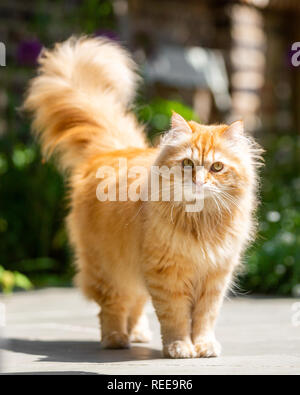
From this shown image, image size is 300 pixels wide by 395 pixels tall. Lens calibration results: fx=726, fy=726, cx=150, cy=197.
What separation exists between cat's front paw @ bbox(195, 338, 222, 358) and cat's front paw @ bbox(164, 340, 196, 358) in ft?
0.10

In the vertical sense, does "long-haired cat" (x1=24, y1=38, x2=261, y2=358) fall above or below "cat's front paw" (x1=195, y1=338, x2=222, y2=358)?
above

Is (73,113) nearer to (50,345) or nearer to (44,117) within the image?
(44,117)

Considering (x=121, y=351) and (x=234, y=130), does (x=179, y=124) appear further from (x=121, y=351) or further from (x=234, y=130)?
(x=121, y=351)

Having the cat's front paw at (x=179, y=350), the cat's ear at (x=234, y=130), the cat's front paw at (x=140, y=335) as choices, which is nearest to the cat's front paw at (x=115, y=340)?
the cat's front paw at (x=140, y=335)

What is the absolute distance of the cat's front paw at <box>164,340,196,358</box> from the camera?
11.3ft

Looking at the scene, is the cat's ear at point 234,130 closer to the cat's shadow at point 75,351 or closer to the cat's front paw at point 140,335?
the cat's shadow at point 75,351

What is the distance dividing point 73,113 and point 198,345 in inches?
69.9

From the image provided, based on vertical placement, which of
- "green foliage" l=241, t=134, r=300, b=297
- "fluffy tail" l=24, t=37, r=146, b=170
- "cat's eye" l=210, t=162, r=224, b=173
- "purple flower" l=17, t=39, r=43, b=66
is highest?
"purple flower" l=17, t=39, r=43, b=66

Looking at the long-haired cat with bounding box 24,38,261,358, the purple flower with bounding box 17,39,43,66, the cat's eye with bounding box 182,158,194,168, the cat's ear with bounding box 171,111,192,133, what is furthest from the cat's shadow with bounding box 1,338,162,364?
the purple flower with bounding box 17,39,43,66

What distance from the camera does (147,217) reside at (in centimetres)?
357

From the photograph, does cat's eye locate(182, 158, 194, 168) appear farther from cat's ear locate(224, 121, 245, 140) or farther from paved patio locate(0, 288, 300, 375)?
paved patio locate(0, 288, 300, 375)

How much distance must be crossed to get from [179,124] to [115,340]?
1.23 metres

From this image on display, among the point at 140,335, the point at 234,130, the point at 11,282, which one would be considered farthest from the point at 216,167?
the point at 11,282

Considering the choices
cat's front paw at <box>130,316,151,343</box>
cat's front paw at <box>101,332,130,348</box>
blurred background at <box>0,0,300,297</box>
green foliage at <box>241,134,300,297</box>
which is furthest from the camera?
blurred background at <box>0,0,300,297</box>
